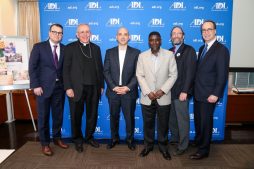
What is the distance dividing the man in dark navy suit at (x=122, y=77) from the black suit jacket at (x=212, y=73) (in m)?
0.86

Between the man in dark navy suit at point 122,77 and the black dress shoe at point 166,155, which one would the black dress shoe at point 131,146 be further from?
the black dress shoe at point 166,155

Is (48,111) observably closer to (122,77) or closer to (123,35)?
(122,77)

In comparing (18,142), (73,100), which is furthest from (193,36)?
(18,142)

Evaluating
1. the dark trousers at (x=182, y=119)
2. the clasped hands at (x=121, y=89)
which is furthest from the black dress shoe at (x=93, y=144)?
the dark trousers at (x=182, y=119)

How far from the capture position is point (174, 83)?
307cm

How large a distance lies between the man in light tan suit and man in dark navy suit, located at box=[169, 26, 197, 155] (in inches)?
5.8

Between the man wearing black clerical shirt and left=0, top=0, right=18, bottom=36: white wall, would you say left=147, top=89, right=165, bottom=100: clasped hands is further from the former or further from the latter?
left=0, top=0, right=18, bottom=36: white wall

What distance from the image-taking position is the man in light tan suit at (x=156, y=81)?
296 centimetres

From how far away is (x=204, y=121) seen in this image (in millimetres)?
3010

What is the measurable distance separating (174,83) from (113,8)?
5.17 ft

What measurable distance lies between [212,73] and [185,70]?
338 millimetres

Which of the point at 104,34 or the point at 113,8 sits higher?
the point at 113,8

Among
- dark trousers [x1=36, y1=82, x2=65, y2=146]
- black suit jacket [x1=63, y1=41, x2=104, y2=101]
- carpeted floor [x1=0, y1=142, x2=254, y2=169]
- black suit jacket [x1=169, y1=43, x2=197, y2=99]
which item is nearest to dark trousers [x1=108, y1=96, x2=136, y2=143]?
carpeted floor [x1=0, y1=142, x2=254, y2=169]

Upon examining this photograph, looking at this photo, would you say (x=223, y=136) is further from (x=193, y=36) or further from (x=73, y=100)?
(x=73, y=100)
